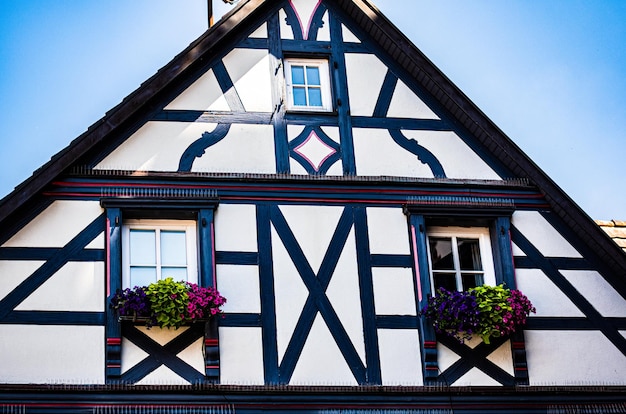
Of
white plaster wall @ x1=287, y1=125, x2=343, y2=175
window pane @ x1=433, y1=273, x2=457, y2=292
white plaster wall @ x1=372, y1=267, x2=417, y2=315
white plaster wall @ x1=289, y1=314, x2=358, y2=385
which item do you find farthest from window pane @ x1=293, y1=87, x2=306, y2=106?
white plaster wall @ x1=289, y1=314, x2=358, y2=385

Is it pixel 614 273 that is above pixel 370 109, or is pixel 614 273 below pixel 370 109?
below

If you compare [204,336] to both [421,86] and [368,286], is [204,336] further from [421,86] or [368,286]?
[421,86]

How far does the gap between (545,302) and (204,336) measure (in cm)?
368

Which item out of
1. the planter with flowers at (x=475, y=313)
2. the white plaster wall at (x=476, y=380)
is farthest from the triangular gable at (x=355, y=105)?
the white plaster wall at (x=476, y=380)

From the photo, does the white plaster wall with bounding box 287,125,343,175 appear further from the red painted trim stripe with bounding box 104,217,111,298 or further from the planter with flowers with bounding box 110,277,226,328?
the red painted trim stripe with bounding box 104,217,111,298

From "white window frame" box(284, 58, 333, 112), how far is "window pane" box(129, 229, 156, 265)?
2.19m

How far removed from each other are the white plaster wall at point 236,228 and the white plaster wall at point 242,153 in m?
0.46

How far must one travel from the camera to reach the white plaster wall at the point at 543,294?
50.6 ft

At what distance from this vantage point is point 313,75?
16469mm

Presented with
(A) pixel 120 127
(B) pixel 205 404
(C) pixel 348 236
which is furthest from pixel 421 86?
(B) pixel 205 404

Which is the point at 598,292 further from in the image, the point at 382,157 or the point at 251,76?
the point at 251,76

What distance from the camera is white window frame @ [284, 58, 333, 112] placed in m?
16.1

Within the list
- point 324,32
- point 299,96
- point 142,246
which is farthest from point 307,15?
point 142,246

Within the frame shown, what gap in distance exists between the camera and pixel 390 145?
52.3 ft
